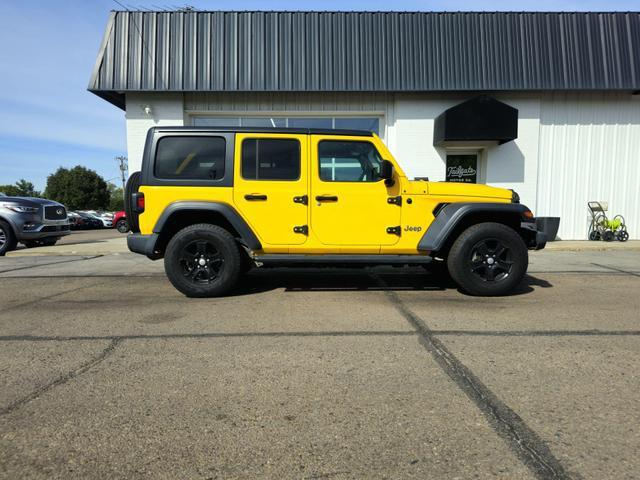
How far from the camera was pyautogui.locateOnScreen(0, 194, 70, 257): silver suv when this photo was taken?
10609mm

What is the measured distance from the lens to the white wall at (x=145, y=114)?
39.8ft

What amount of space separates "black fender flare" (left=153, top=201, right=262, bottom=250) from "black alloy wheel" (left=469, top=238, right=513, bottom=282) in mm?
2835

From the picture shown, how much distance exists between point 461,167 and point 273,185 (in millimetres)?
9133

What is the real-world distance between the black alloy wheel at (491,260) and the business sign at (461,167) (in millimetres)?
7807

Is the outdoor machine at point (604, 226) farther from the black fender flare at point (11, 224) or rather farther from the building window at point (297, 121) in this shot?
the black fender flare at point (11, 224)

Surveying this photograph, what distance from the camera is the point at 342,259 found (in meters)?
5.29

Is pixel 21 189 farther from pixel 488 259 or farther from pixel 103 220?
pixel 488 259

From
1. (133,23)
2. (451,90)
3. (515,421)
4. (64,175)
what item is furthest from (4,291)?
(64,175)

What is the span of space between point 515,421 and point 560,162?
1234 cm

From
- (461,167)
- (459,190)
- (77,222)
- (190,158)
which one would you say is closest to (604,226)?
(461,167)

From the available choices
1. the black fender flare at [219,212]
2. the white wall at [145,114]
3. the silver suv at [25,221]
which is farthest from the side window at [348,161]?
the silver suv at [25,221]

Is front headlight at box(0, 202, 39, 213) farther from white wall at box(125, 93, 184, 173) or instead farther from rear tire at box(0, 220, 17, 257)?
white wall at box(125, 93, 184, 173)

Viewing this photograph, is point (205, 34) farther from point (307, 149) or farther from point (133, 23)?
point (307, 149)

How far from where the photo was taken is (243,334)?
389 cm
